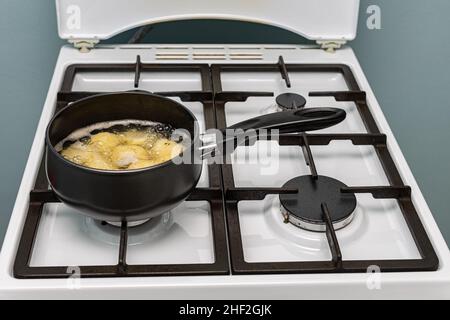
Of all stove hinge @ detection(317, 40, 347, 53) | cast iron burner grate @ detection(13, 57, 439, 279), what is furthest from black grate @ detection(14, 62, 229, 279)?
stove hinge @ detection(317, 40, 347, 53)

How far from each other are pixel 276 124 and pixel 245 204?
11 centimetres

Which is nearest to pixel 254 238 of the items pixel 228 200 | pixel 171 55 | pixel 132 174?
pixel 228 200

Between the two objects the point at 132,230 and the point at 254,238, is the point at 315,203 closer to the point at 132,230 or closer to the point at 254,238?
the point at 254,238

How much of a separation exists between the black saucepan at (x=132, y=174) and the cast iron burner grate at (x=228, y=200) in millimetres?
52

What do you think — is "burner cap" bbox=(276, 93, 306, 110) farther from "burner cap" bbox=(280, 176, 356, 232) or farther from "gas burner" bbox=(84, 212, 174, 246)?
"gas burner" bbox=(84, 212, 174, 246)

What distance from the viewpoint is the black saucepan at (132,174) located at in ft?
2.28

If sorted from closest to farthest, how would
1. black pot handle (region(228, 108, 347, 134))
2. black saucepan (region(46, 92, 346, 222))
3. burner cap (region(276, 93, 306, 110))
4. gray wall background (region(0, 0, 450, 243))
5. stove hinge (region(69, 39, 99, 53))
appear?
black saucepan (region(46, 92, 346, 222)) → black pot handle (region(228, 108, 347, 134)) → burner cap (region(276, 93, 306, 110)) → stove hinge (region(69, 39, 99, 53)) → gray wall background (region(0, 0, 450, 243))

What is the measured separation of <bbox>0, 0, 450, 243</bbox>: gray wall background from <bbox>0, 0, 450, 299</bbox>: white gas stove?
9 cm

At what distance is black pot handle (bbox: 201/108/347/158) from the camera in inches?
30.7

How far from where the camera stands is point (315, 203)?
809mm

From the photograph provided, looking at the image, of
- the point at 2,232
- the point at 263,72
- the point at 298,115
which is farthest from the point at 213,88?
the point at 2,232

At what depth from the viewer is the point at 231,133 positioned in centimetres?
78

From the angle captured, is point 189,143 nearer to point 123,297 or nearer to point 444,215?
point 123,297

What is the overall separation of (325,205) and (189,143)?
0.56 ft
